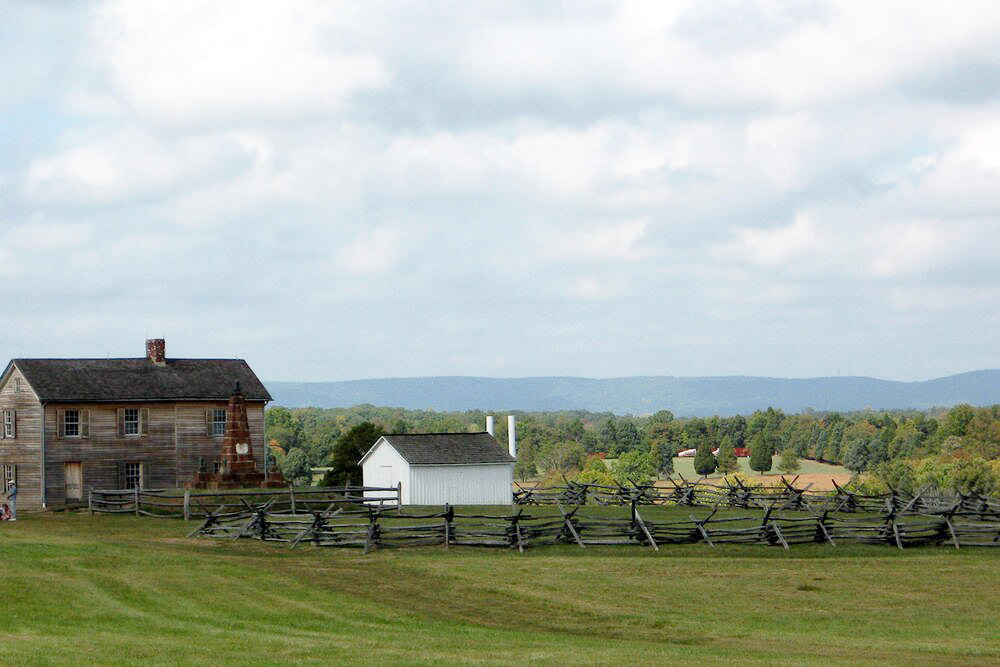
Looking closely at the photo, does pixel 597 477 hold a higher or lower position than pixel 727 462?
higher

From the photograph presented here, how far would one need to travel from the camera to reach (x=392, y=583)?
29953 mm

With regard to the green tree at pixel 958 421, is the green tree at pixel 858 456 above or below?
below

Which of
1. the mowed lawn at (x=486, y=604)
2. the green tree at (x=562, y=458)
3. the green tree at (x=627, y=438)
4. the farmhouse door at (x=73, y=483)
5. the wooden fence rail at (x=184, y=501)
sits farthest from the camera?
the green tree at (x=627, y=438)

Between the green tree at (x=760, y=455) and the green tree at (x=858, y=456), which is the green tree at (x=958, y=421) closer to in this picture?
the green tree at (x=858, y=456)

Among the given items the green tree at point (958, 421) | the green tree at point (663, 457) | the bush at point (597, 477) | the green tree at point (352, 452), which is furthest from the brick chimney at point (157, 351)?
the green tree at point (663, 457)

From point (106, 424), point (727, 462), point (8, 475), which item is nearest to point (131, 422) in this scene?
point (106, 424)

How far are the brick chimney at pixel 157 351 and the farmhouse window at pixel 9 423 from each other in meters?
6.54

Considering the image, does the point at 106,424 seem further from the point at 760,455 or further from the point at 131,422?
the point at 760,455

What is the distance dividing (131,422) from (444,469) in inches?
567

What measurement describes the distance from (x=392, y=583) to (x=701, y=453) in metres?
137

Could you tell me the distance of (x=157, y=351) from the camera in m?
59.1

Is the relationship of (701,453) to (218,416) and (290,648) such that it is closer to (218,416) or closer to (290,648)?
(218,416)

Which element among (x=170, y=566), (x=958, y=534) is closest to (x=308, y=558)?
(x=170, y=566)

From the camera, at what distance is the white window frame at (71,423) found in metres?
55.0
